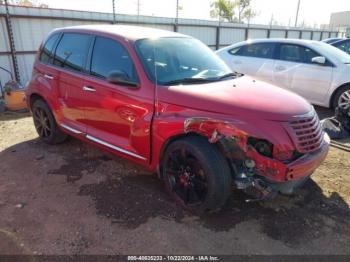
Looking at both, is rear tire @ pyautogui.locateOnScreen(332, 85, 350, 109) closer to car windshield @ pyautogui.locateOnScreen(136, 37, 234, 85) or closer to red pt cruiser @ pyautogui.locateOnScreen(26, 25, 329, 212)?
red pt cruiser @ pyautogui.locateOnScreen(26, 25, 329, 212)

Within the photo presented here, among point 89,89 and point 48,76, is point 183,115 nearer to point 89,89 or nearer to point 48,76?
point 89,89

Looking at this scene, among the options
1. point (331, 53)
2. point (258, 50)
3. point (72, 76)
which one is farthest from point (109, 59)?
point (331, 53)

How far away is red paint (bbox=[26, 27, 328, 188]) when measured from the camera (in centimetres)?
286

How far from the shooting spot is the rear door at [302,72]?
682cm

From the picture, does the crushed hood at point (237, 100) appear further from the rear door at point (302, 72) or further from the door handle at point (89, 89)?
the rear door at point (302, 72)

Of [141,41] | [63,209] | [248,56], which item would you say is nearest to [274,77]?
[248,56]

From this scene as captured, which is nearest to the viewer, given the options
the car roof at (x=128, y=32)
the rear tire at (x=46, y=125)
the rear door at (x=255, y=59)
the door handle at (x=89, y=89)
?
the car roof at (x=128, y=32)

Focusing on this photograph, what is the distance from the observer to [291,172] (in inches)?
111

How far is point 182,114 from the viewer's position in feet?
10.3

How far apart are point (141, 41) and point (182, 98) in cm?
102

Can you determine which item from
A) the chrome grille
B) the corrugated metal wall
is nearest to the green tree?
the corrugated metal wall

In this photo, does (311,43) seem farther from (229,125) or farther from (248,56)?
(229,125)

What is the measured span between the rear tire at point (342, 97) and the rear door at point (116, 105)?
483 centimetres

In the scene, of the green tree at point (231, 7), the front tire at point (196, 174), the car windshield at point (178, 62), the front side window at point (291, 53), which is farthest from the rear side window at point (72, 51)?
the green tree at point (231, 7)
